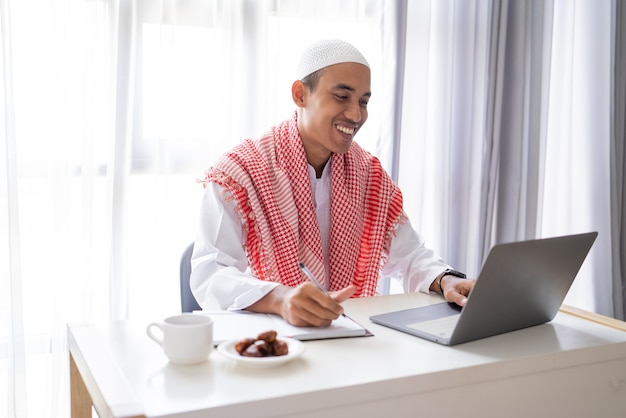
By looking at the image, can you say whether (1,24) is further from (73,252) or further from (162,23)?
(73,252)

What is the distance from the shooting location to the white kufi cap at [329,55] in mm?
1978

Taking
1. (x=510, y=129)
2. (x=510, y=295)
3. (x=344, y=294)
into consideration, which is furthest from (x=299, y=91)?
(x=510, y=129)

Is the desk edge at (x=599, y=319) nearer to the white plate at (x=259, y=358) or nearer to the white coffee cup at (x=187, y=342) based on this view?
the white plate at (x=259, y=358)

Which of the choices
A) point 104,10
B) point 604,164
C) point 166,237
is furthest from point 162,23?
point 604,164

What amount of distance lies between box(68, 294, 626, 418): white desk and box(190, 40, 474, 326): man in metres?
0.37

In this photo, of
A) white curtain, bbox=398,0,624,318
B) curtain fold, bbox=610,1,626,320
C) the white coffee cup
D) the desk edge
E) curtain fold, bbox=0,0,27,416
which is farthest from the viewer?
curtain fold, bbox=610,1,626,320

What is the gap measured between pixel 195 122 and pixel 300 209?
33.2 inches

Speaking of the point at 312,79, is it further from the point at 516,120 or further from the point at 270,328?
the point at 516,120

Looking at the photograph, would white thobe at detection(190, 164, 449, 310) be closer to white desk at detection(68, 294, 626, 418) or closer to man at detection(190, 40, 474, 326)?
man at detection(190, 40, 474, 326)

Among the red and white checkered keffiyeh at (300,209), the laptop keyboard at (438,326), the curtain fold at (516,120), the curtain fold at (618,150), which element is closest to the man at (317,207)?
the red and white checkered keffiyeh at (300,209)

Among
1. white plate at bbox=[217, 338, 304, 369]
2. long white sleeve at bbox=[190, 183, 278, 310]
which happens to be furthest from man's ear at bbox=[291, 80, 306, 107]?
white plate at bbox=[217, 338, 304, 369]

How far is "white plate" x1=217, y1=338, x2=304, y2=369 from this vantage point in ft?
3.55

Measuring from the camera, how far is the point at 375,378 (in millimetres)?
1071

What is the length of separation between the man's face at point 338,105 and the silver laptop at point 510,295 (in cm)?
68
